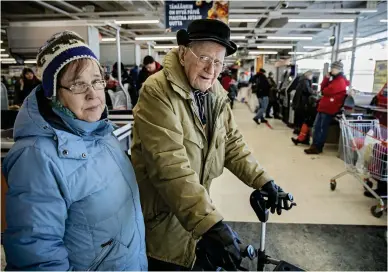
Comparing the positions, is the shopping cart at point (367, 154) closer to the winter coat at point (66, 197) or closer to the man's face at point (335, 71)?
the man's face at point (335, 71)

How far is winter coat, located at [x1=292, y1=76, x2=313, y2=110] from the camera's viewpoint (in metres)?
7.12

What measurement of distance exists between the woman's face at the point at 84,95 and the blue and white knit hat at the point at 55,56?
28mm

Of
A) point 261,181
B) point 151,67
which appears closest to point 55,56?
point 261,181

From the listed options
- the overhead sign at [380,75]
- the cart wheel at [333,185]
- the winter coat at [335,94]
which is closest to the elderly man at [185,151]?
the cart wheel at [333,185]

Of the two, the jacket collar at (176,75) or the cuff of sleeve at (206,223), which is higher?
the jacket collar at (176,75)

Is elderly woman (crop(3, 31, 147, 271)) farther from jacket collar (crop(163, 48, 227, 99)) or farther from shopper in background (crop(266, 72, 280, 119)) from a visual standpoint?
shopper in background (crop(266, 72, 280, 119))

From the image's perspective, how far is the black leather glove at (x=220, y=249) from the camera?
1.07 metres

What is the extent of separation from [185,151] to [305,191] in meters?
3.25

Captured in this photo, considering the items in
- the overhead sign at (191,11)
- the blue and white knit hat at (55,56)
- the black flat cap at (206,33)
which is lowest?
the blue and white knit hat at (55,56)

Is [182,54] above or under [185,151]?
above

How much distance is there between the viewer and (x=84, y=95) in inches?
42.1

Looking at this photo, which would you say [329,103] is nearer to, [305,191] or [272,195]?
[305,191]

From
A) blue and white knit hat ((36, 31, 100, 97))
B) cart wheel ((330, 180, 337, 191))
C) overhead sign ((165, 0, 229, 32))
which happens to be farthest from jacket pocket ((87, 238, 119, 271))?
overhead sign ((165, 0, 229, 32))

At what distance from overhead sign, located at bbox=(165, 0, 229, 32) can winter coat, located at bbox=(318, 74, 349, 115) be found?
7.68 ft
